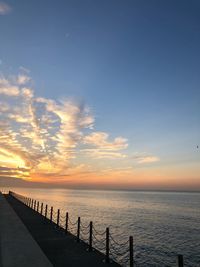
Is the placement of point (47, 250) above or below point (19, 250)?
below

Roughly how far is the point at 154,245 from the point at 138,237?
6031mm

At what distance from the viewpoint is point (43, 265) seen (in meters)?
10.9

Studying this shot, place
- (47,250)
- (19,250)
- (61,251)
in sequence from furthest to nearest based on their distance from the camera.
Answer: (47,250) < (61,251) < (19,250)

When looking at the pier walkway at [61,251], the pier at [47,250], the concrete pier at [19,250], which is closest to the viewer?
the concrete pier at [19,250]

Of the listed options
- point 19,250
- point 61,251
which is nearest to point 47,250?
point 61,251

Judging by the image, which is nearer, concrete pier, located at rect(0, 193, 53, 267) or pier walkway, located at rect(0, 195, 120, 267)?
concrete pier, located at rect(0, 193, 53, 267)

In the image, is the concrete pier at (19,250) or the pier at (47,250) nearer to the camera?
the concrete pier at (19,250)

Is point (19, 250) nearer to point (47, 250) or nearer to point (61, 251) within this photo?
point (47, 250)

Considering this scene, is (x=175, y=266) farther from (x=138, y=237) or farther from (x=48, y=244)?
(x=138, y=237)

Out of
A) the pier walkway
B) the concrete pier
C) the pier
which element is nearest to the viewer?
the concrete pier

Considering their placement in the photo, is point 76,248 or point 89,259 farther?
point 76,248

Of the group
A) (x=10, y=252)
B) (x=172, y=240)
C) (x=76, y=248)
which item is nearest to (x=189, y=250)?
(x=172, y=240)

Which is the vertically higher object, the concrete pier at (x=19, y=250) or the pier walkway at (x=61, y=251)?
the concrete pier at (x=19, y=250)

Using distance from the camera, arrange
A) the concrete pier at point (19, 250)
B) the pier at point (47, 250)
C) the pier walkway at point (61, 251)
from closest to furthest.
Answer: the concrete pier at point (19, 250) < the pier at point (47, 250) < the pier walkway at point (61, 251)
